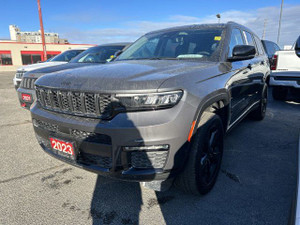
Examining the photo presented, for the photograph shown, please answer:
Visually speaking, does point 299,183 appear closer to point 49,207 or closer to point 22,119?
point 49,207

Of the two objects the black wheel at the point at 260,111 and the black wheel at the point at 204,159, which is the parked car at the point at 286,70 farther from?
the black wheel at the point at 204,159

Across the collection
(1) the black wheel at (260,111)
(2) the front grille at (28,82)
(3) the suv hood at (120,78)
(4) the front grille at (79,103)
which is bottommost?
(1) the black wheel at (260,111)

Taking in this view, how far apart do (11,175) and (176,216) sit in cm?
210

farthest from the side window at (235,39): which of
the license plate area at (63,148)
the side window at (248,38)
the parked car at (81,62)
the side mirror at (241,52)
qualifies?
the parked car at (81,62)

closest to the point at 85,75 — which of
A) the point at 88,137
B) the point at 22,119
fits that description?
the point at 88,137

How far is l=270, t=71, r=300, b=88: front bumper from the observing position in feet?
20.0

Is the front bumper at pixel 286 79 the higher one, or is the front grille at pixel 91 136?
the front grille at pixel 91 136

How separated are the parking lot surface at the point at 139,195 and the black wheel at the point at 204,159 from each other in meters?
0.19

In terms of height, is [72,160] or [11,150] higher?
[72,160]

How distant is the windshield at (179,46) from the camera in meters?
2.79

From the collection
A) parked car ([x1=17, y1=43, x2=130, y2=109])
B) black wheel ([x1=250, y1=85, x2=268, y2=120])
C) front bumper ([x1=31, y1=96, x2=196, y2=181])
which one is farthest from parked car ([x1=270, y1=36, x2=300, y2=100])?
front bumper ([x1=31, y1=96, x2=196, y2=181])

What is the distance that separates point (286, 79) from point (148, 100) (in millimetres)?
5988

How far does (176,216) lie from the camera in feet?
6.80

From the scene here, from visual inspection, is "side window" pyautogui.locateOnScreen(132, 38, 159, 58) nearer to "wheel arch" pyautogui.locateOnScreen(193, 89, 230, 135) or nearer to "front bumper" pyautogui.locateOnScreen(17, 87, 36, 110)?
"wheel arch" pyautogui.locateOnScreen(193, 89, 230, 135)
